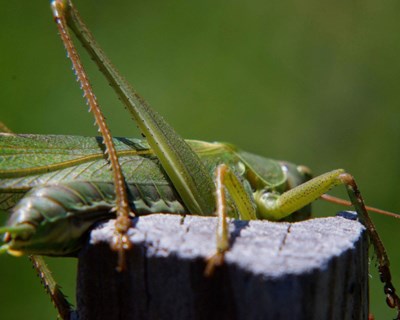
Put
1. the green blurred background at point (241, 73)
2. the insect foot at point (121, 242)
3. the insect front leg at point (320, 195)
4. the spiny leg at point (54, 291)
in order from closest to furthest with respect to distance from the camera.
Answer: the insect foot at point (121, 242) → the spiny leg at point (54, 291) → the insect front leg at point (320, 195) → the green blurred background at point (241, 73)

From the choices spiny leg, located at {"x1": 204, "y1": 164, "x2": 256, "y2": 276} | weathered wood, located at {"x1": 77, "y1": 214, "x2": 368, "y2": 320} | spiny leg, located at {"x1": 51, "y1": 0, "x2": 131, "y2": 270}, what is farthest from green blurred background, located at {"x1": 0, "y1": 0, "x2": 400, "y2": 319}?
weathered wood, located at {"x1": 77, "y1": 214, "x2": 368, "y2": 320}

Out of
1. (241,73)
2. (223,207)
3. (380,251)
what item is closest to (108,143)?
(223,207)

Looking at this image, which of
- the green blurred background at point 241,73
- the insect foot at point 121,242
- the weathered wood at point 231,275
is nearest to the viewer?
the weathered wood at point 231,275

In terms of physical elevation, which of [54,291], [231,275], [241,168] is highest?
[231,275]

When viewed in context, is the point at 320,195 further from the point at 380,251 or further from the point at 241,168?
the point at 241,168

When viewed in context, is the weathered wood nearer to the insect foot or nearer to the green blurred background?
the insect foot

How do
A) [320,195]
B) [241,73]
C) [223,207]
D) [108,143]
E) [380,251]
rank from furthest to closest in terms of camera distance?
1. [241,73]
2. [320,195]
3. [380,251]
4. [108,143]
5. [223,207]

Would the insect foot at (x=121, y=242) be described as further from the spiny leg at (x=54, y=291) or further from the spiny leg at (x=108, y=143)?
the spiny leg at (x=54, y=291)

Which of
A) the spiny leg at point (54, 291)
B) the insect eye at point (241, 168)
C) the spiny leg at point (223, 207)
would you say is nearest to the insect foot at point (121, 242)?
the spiny leg at point (223, 207)
